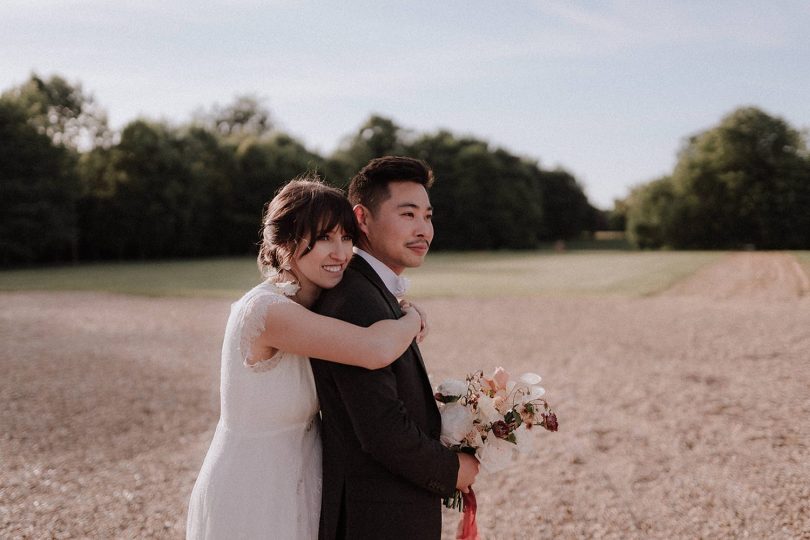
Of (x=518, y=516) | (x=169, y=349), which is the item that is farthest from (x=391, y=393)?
(x=169, y=349)

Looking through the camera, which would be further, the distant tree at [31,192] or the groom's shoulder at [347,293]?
the distant tree at [31,192]

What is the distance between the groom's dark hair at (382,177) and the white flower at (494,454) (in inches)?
40.1

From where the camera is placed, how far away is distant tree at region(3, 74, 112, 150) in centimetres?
4088

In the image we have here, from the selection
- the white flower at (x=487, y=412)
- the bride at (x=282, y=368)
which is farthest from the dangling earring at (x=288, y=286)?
the white flower at (x=487, y=412)

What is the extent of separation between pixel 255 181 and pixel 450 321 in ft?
134

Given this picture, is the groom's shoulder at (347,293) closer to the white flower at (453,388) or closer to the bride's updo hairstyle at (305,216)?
the bride's updo hairstyle at (305,216)

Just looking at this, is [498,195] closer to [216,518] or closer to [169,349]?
[169,349]

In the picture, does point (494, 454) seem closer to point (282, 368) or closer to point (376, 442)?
point (376, 442)

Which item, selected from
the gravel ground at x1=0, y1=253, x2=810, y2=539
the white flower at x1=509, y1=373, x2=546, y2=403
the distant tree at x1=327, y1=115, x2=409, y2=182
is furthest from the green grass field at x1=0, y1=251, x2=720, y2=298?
the distant tree at x1=327, y1=115, x2=409, y2=182

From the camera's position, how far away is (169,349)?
11.6 metres

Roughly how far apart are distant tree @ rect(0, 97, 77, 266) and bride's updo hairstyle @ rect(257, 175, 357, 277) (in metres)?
41.3

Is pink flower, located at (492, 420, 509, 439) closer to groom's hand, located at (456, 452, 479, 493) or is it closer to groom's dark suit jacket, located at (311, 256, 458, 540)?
groom's hand, located at (456, 452, 479, 493)

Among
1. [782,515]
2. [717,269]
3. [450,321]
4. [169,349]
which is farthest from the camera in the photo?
[717,269]

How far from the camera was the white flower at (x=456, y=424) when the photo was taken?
2.34m
